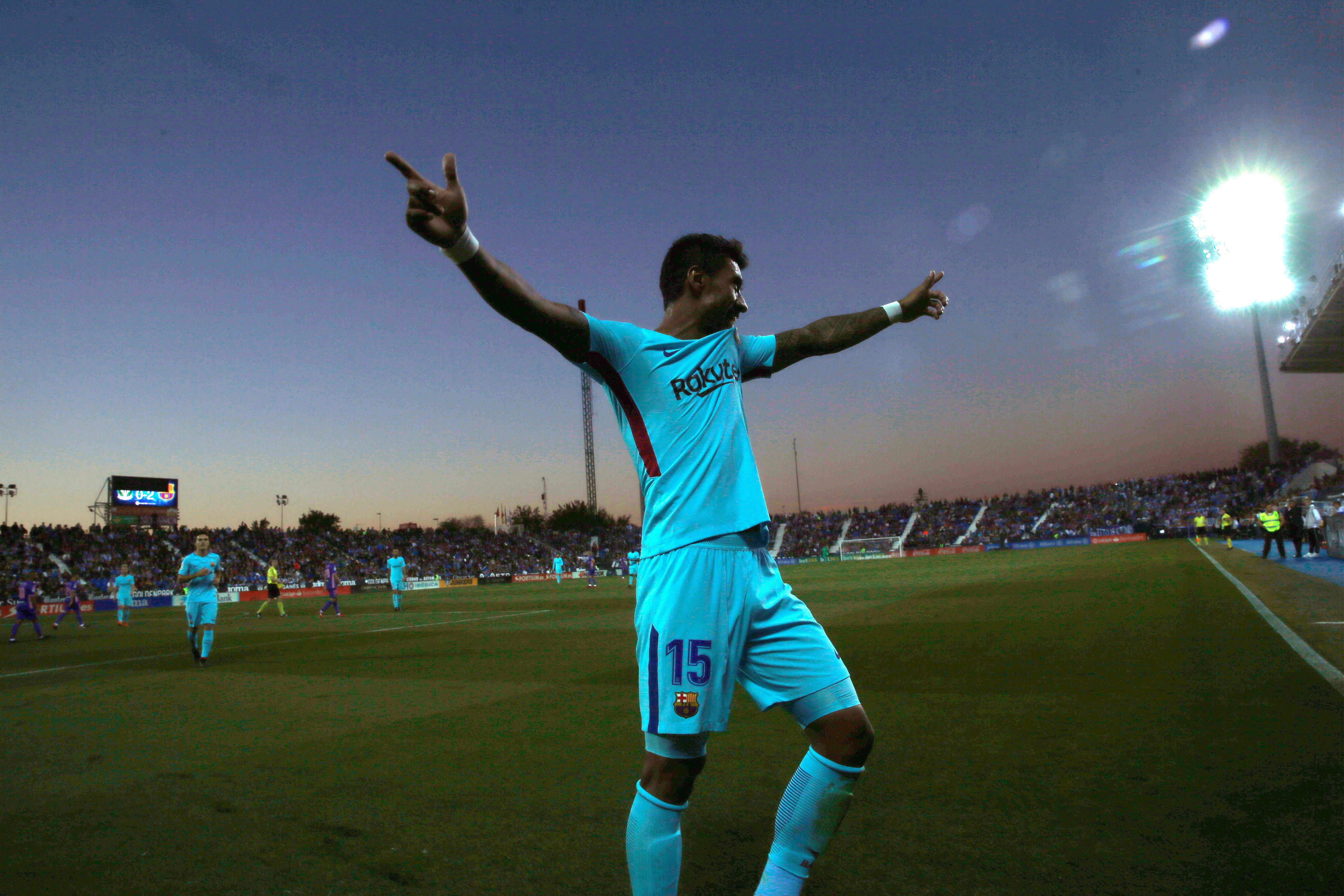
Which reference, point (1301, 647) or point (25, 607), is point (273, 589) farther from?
point (1301, 647)

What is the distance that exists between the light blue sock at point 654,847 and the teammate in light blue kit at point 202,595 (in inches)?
430

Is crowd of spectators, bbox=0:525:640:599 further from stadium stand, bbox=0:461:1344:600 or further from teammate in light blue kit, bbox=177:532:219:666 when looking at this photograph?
teammate in light blue kit, bbox=177:532:219:666

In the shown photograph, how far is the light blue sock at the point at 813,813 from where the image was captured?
2.27 m

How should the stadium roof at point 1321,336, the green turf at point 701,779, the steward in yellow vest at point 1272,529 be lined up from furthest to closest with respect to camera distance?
the stadium roof at point 1321,336, the steward in yellow vest at point 1272,529, the green turf at point 701,779

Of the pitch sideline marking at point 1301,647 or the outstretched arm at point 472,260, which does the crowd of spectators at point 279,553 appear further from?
the outstretched arm at point 472,260

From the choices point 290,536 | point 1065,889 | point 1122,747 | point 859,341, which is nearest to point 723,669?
point 859,341

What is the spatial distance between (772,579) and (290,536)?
5909cm

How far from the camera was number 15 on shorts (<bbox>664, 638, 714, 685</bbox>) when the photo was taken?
7.20ft

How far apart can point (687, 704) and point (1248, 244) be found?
51597 mm

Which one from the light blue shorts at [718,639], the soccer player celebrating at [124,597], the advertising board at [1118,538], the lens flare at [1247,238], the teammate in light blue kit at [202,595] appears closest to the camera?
the light blue shorts at [718,639]

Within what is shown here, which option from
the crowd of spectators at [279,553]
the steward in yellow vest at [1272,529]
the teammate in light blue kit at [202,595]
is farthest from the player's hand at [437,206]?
the crowd of spectators at [279,553]

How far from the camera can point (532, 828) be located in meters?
3.78

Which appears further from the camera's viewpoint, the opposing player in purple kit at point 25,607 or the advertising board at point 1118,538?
the advertising board at point 1118,538

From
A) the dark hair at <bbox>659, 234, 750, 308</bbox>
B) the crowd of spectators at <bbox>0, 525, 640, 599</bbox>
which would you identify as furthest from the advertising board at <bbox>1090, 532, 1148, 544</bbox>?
the dark hair at <bbox>659, 234, 750, 308</bbox>
